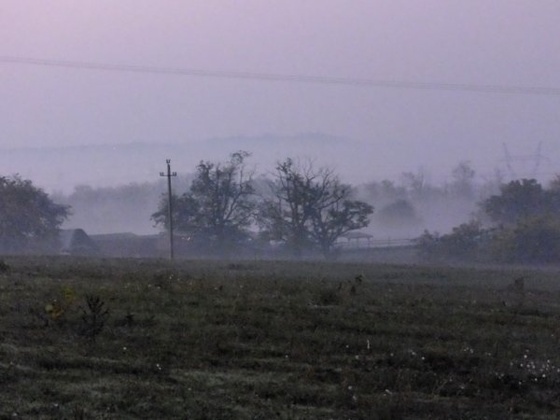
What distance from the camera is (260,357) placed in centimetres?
1269

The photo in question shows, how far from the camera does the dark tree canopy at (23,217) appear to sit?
249ft

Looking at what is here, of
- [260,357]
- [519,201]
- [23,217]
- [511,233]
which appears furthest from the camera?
[519,201]

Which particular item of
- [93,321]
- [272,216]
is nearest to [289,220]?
[272,216]

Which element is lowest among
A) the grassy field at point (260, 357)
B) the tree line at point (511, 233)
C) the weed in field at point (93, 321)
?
the grassy field at point (260, 357)

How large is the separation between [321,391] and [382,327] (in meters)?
4.52

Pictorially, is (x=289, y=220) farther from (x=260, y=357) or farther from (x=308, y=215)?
(x=260, y=357)

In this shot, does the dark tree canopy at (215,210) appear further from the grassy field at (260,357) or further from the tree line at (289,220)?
the grassy field at (260,357)

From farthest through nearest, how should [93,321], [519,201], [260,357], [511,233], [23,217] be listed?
[519,201]
[23,217]
[511,233]
[93,321]
[260,357]

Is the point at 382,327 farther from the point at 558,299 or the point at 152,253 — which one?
the point at 152,253

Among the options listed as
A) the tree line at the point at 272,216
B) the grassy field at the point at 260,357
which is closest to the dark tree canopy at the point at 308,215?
the tree line at the point at 272,216

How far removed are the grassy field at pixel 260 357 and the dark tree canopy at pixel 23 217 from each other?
Answer: 193ft

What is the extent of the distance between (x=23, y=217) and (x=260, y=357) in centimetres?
6677

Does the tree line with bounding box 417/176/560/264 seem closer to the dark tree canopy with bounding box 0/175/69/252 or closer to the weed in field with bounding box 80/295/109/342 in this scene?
the dark tree canopy with bounding box 0/175/69/252

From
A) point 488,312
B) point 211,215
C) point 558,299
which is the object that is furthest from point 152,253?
point 488,312
